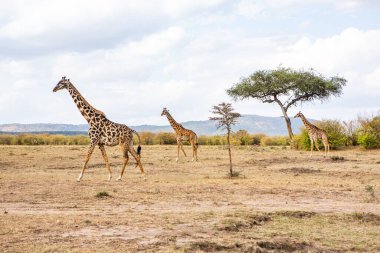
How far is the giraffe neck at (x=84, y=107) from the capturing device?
69.6 feet

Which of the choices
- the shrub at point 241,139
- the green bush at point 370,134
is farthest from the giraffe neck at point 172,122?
the shrub at point 241,139

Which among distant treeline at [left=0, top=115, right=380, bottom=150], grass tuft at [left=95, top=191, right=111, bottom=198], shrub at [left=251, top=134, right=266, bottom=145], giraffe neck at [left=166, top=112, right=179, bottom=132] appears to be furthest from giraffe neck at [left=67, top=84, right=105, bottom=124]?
shrub at [left=251, top=134, right=266, bottom=145]

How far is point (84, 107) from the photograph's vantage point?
21344 mm

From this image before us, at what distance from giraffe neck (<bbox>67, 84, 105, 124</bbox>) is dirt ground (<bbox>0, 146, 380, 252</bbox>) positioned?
2084 millimetres

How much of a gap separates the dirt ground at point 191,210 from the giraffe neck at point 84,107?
2084mm

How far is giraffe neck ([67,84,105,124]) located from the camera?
2121cm

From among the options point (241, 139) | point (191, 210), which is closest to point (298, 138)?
point (241, 139)

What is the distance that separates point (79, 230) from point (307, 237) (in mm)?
4016

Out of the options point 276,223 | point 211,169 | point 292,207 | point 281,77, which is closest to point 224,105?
point 211,169

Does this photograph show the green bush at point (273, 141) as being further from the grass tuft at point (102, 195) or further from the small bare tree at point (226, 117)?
the grass tuft at point (102, 195)

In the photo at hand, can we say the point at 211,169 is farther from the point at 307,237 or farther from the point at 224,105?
the point at 307,237

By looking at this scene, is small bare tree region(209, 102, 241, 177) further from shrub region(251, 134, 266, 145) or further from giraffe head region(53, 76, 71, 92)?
shrub region(251, 134, 266, 145)

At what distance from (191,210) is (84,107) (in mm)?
8478

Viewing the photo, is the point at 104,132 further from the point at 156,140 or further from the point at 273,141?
the point at 273,141
